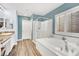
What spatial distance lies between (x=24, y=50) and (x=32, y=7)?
77 cm

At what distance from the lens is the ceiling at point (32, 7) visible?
1752mm

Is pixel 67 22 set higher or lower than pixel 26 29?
higher

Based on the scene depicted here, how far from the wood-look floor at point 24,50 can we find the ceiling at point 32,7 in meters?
0.52

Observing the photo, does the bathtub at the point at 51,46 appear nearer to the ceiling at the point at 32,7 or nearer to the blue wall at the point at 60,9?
the blue wall at the point at 60,9

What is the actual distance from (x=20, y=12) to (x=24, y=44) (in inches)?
22.6

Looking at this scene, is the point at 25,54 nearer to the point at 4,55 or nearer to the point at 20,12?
the point at 4,55

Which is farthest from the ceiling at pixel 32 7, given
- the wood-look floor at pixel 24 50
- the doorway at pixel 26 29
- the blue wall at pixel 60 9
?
the wood-look floor at pixel 24 50

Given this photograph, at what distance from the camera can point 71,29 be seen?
1807 millimetres

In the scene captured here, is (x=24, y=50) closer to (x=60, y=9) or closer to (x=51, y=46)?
(x=51, y=46)

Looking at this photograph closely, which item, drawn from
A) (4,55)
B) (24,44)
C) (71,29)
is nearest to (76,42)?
(71,29)

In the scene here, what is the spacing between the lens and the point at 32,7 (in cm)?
177

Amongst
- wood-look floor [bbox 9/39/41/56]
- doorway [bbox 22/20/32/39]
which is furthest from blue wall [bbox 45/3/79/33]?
wood-look floor [bbox 9/39/41/56]

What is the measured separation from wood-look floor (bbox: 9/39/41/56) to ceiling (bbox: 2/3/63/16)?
52 cm

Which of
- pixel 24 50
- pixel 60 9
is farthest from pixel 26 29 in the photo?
pixel 60 9
